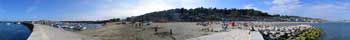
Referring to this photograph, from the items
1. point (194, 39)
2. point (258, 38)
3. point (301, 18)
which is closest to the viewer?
point (258, 38)

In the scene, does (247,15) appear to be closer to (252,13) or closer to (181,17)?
(252,13)

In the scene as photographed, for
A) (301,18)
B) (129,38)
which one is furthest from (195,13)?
(129,38)

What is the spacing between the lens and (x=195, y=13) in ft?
457

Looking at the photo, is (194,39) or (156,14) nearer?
(194,39)

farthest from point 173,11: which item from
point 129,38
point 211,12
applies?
point 129,38

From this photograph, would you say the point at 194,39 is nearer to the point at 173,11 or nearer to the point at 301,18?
the point at 173,11

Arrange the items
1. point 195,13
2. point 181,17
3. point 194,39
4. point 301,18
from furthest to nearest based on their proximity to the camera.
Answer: point 301,18, point 195,13, point 181,17, point 194,39

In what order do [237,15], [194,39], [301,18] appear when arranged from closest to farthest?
[194,39] → [237,15] → [301,18]

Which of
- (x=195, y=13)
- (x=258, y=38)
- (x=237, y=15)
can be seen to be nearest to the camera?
(x=258, y=38)

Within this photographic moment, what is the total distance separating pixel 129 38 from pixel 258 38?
9608mm

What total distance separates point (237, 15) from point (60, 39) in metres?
108

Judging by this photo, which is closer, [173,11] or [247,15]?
[173,11]

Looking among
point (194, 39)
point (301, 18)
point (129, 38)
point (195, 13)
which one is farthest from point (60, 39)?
point (301, 18)

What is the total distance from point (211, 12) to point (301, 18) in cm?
4016
